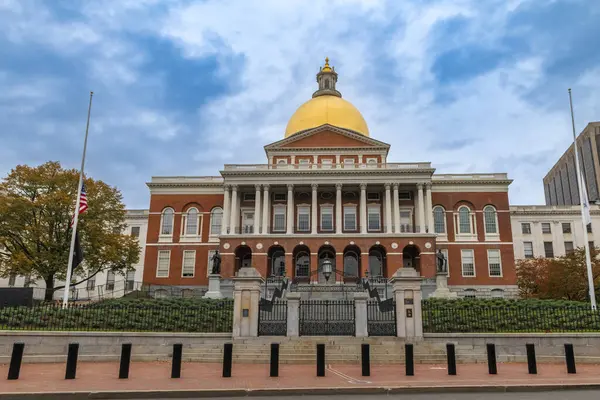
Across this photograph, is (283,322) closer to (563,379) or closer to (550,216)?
(563,379)

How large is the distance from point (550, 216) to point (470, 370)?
2416 inches

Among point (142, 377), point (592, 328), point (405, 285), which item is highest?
point (405, 285)

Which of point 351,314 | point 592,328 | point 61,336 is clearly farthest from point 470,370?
point 61,336

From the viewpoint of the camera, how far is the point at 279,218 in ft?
171

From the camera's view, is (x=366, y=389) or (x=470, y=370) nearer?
(x=366, y=389)

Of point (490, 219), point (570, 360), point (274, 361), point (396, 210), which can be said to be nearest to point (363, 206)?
point (396, 210)

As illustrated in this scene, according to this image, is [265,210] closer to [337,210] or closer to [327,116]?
[337,210]

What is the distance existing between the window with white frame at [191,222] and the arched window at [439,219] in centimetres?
2604

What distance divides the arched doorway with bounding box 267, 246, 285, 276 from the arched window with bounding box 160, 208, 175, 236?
12.0 meters

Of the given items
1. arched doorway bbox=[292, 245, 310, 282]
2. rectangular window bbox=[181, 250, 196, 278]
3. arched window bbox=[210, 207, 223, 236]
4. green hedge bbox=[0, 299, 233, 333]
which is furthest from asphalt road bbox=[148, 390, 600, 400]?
arched window bbox=[210, 207, 223, 236]

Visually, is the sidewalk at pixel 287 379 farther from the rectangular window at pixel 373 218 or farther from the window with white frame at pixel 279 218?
the window with white frame at pixel 279 218

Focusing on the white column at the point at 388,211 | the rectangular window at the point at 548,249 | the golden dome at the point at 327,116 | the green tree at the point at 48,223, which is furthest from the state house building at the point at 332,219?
the rectangular window at the point at 548,249

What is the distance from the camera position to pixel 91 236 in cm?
3819

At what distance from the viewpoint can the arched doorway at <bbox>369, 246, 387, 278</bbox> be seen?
49.7 m
